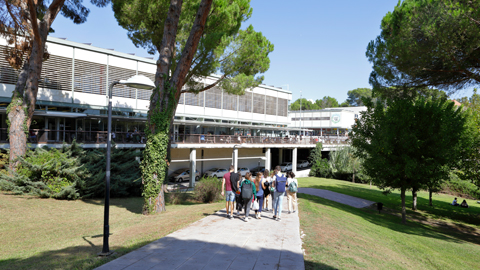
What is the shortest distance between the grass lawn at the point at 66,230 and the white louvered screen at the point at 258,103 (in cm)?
3013

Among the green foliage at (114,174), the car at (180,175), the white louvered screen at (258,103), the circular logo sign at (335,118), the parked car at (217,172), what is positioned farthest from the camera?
the circular logo sign at (335,118)

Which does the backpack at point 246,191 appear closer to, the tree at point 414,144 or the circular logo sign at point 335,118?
the tree at point 414,144

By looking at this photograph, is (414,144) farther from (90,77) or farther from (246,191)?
(90,77)

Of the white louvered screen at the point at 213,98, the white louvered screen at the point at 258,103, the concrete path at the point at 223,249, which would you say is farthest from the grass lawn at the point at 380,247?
the white louvered screen at the point at 258,103

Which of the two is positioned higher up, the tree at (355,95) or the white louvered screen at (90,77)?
the tree at (355,95)

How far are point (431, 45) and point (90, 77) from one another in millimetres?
25009

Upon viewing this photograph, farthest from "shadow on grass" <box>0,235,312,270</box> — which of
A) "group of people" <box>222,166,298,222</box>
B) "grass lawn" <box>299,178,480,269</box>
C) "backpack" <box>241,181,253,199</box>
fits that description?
"group of people" <box>222,166,298,222</box>

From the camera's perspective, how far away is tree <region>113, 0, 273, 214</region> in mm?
11844

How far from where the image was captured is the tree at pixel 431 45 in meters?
12.8

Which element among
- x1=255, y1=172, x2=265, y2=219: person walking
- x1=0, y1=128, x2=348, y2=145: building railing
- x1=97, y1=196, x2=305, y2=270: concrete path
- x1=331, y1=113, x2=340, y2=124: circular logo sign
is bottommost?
x1=97, y1=196, x2=305, y2=270: concrete path

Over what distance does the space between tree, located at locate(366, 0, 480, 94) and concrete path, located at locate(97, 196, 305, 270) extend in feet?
36.2

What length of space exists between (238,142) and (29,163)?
19.5 m

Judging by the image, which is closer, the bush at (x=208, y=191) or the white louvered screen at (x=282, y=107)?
the bush at (x=208, y=191)

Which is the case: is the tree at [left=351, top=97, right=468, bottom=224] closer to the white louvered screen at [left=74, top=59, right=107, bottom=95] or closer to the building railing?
the building railing
